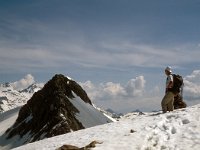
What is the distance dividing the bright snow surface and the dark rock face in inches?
2981

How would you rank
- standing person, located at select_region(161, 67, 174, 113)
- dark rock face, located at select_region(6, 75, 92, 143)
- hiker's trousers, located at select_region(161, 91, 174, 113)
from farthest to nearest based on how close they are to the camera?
dark rock face, located at select_region(6, 75, 92, 143)
hiker's trousers, located at select_region(161, 91, 174, 113)
standing person, located at select_region(161, 67, 174, 113)

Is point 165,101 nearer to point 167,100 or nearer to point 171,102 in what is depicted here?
point 167,100

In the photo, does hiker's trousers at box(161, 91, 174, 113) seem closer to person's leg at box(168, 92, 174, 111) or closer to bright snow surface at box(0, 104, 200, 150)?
person's leg at box(168, 92, 174, 111)

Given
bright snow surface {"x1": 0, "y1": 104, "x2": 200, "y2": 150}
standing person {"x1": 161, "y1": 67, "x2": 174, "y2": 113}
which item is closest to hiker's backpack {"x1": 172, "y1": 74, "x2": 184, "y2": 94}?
standing person {"x1": 161, "y1": 67, "x2": 174, "y2": 113}

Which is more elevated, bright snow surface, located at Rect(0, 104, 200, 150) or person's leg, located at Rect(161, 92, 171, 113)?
person's leg, located at Rect(161, 92, 171, 113)

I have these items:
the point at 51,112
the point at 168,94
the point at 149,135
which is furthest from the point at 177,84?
the point at 51,112

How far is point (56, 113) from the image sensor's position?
381ft

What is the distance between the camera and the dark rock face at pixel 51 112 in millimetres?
108944

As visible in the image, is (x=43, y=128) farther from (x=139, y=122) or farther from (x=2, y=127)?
(x=139, y=122)

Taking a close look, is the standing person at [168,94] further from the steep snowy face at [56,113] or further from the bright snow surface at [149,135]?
the steep snowy face at [56,113]

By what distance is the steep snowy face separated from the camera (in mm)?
110938

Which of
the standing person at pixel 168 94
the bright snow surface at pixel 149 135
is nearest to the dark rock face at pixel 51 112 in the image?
the standing person at pixel 168 94

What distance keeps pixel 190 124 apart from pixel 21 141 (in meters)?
Answer: 98.3

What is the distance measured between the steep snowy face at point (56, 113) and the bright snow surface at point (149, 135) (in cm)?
7588
